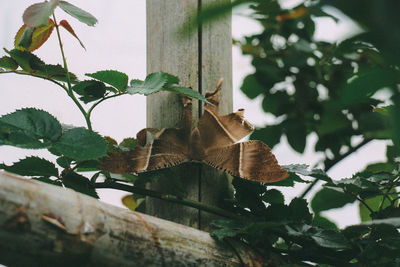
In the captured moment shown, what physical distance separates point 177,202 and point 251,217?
17cm

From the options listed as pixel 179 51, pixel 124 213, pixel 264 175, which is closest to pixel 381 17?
pixel 124 213

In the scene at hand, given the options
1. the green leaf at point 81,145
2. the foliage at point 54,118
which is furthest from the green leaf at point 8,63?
the green leaf at point 81,145

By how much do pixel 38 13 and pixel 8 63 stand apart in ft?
0.49

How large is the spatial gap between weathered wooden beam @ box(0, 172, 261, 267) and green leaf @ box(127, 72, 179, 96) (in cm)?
25

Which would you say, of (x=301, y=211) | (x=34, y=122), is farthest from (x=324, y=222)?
(x=34, y=122)

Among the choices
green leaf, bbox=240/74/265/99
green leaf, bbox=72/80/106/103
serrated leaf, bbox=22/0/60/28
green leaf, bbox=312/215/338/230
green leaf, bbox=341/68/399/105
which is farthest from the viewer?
green leaf, bbox=312/215/338/230

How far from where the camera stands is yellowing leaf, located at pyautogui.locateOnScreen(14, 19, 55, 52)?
90 cm

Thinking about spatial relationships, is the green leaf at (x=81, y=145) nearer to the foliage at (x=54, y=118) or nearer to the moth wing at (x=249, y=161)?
the foliage at (x=54, y=118)

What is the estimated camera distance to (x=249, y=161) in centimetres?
86

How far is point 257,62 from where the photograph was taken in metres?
0.60

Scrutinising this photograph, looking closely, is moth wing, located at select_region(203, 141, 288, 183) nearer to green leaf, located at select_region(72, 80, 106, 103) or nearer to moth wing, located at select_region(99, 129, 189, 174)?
moth wing, located at select_region(99, 129, 189, 174)

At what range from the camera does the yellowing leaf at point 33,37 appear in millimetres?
896

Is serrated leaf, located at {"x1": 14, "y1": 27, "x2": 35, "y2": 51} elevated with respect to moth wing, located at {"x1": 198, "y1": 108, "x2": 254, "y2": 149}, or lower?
elevated

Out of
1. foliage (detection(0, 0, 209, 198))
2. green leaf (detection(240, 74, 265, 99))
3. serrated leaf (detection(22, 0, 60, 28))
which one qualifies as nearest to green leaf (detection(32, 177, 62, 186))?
foliage (detection(0, 0, 209, 198))
